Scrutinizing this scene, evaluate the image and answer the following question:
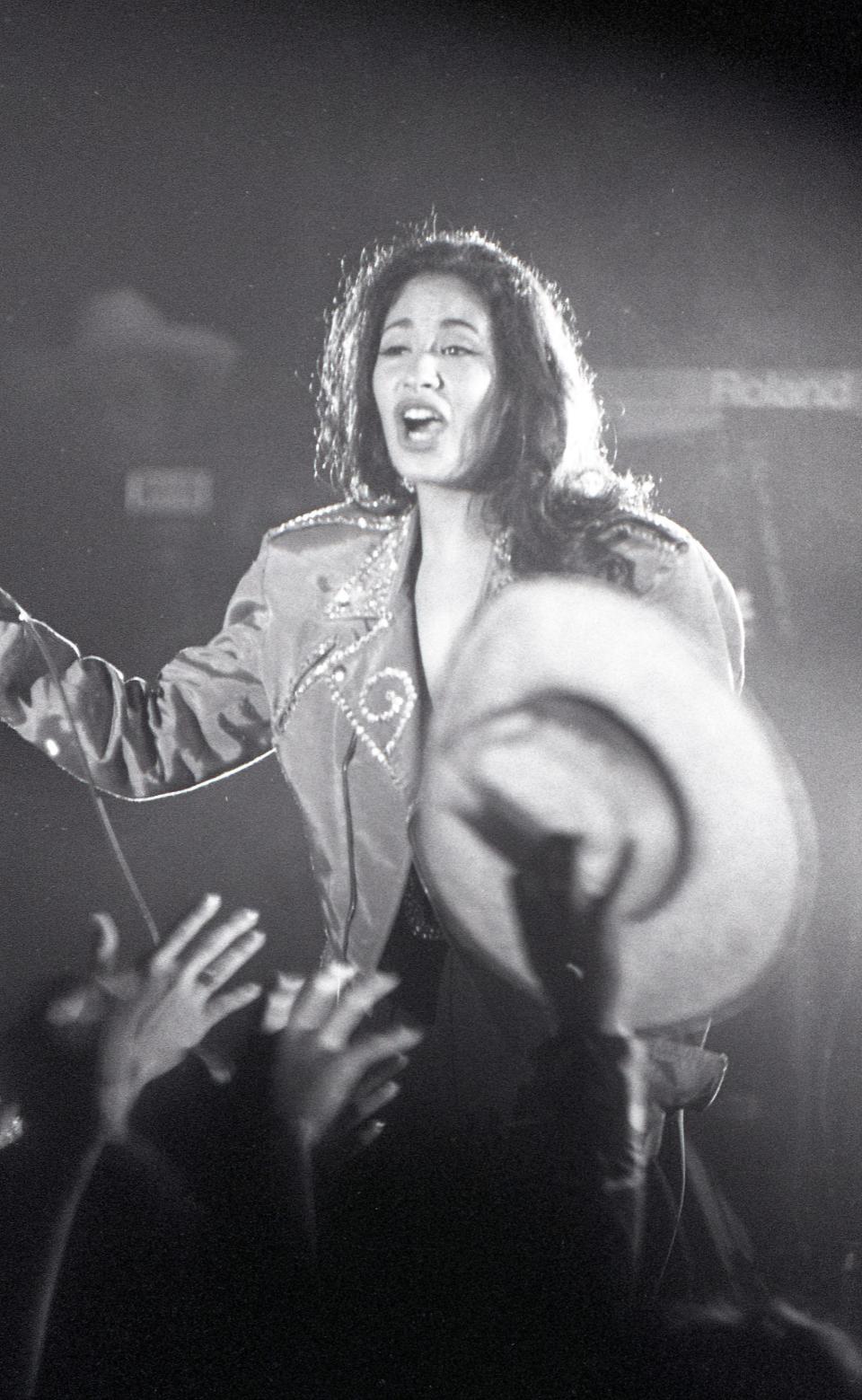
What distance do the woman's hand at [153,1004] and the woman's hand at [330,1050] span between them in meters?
0.06

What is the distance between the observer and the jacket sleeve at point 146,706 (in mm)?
1438

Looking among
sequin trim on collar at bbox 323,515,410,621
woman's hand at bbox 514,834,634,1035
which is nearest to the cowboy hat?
woman's hand at bbox 514,834,634,1035

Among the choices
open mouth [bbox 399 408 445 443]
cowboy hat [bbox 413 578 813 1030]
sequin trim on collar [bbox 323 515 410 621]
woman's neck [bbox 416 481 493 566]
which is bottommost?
cowboy hat [bbox 413 578 813 1030]

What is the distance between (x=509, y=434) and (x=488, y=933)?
0.62 metres

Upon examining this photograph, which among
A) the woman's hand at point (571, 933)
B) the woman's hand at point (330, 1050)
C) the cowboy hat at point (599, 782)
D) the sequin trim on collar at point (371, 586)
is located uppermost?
the sequin trim on collar at point (371, 586)

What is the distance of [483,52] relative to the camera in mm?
1557

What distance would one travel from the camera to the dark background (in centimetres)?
146

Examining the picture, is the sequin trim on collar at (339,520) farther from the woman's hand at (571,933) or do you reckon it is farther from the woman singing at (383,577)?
the woman's hand at (571,933)

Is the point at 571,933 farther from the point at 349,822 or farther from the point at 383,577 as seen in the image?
the point at 383,577

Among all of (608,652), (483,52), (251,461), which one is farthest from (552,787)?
(483,52)

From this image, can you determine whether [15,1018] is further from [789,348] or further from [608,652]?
[789,348]

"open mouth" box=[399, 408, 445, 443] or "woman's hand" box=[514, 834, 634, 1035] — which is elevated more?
"open mouth" box=[399, 408, 445, 443]

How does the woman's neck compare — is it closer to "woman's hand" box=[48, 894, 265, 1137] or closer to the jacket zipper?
the jacket zipper

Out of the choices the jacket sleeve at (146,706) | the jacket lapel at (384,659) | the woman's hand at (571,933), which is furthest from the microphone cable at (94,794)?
the woman's hand at (571,933)
